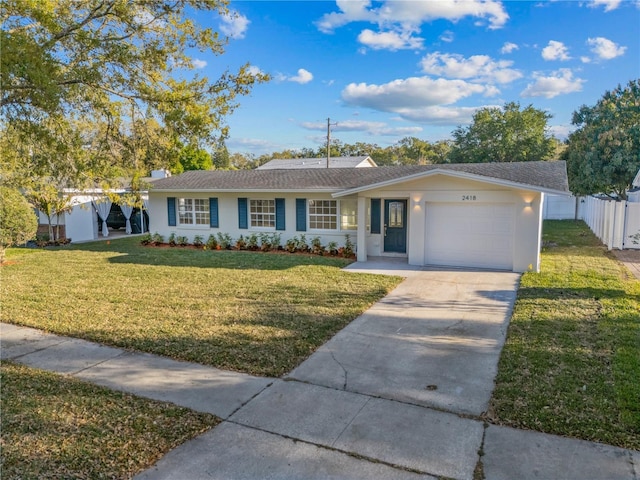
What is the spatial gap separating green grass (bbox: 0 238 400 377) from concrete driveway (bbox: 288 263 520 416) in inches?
17.0

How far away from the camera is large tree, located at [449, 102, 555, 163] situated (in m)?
34.4

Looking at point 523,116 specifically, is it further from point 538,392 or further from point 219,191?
point 538,392

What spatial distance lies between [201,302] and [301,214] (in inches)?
292

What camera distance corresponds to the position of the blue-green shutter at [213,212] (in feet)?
55.7

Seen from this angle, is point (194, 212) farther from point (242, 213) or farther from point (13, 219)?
point (13, 219)

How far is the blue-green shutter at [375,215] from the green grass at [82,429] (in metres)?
10.5

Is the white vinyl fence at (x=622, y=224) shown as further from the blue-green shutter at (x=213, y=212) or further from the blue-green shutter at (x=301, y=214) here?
the blue-green shutter at (x=213, y=212)

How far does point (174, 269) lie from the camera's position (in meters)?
12.2

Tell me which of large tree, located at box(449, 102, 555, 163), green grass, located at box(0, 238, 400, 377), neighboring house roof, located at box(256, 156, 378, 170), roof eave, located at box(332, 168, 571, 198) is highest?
large tree, located at box(449, 102, 555, 163)

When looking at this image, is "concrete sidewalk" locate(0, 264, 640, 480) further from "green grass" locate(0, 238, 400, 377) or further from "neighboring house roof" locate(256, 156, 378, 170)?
"neighboring house roof" locate(256, 156, 378, 170)

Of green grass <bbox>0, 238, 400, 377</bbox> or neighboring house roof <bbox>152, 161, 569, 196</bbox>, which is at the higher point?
neighboring house roof <bbox>152, 161, 569, 196</bbox>

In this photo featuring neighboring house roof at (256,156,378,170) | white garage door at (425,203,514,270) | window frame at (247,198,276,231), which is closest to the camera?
white garage door at (425,203,514,270)

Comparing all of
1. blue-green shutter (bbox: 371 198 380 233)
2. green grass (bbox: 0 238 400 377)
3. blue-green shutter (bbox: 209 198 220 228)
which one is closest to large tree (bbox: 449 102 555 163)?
blue-green shutter (bbox: 371 198 380 233)

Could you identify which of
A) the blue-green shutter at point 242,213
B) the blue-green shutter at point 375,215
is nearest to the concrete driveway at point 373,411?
the blue-green shutter at point 375,215
